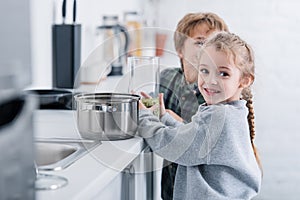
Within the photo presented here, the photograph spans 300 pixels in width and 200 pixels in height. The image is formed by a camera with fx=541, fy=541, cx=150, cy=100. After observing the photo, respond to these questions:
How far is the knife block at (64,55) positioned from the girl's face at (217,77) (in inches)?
22.8

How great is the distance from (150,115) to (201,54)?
0.21 m

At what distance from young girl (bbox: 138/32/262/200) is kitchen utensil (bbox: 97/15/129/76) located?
962 millimetres

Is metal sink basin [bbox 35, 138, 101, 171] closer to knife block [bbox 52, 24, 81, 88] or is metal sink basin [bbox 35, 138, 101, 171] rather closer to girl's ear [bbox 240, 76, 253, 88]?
girl's ear [bbox 240, 76, 253, 88]

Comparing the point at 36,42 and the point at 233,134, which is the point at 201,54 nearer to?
the point at 233,134

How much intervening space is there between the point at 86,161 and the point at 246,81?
56cm

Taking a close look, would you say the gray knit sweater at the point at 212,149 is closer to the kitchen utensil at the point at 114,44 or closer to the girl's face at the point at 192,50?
the girl's face at the point at 192,50

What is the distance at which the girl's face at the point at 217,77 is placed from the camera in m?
1.38

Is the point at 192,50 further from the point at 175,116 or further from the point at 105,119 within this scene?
the point at 105,119

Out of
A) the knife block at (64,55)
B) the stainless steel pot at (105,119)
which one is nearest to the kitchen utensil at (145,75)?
the stainless steel pot at (105,119)

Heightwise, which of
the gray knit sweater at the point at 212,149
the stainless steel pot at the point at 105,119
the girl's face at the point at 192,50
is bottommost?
the gray knit sweater at the point at 212,149

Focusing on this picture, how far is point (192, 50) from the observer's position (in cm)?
162

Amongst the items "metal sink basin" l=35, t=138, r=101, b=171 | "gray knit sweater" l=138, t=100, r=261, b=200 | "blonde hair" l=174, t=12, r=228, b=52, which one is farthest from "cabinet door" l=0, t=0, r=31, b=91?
"blonde hair" l=174, t=12, r=228, b=52

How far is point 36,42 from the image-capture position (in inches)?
71.9

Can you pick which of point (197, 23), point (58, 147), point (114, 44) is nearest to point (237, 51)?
point (197, 23)
